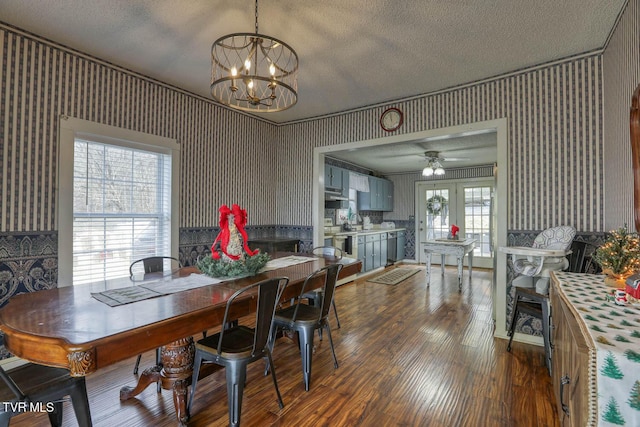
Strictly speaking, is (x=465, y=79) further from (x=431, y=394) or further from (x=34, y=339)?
(x=34, y=339)

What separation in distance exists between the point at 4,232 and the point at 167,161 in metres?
1.54

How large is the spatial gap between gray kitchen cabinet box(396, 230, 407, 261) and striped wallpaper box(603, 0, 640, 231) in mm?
5151

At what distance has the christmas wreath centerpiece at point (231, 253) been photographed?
211cm

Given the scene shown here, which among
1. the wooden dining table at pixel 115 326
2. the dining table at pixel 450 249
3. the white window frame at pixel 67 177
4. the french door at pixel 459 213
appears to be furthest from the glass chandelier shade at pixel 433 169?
the white window frame at pixel 67 177

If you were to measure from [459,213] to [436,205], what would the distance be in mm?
556

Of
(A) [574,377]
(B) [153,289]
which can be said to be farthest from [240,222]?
(A) [574,377]

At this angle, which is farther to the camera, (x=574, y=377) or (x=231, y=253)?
(x=231, y=253)

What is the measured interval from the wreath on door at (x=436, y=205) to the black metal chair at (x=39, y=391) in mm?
7356

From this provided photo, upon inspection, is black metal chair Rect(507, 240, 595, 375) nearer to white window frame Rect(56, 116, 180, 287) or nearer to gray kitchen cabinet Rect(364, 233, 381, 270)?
gray kitchen cabinet Rect(364, 233, 381, 270)

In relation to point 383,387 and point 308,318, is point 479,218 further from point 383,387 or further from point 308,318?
point 308,318

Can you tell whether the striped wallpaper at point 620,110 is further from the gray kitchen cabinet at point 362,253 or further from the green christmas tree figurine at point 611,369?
the gray kitchen cabinet at point 362,253

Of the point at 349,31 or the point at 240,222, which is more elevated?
the point at 349,31

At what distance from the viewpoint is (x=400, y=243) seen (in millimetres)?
7836

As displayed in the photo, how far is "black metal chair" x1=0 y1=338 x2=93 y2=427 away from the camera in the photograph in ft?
4.13
